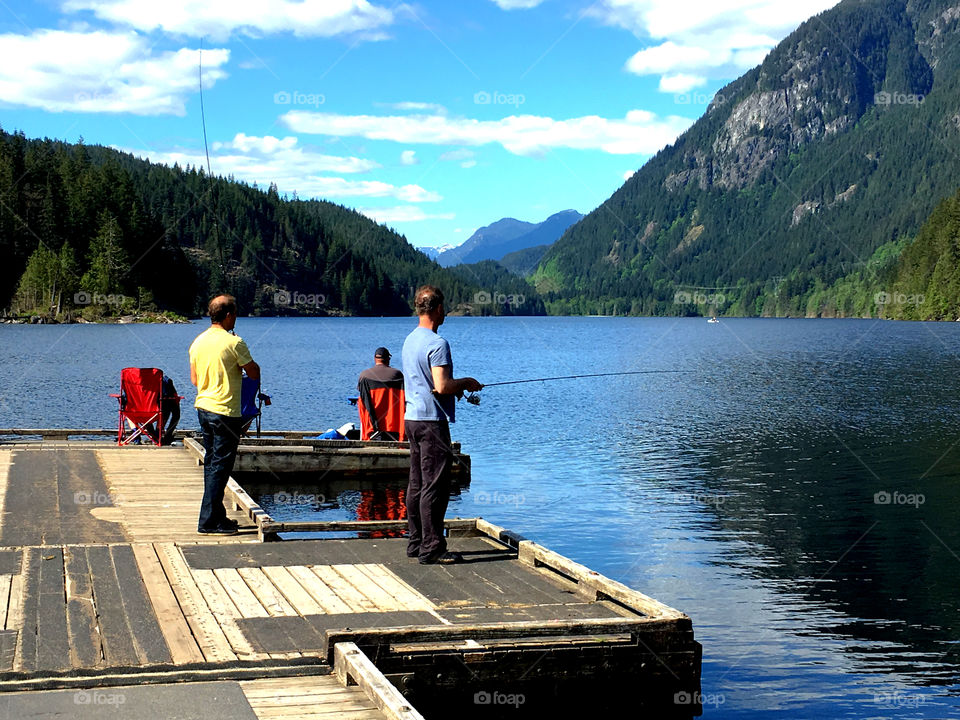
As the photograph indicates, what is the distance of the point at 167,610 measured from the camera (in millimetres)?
8406

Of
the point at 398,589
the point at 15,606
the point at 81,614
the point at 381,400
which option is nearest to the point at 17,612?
the point at 15,606

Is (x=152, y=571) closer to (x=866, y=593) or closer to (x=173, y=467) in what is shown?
(x=173, y=467)

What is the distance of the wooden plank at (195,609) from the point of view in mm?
7430

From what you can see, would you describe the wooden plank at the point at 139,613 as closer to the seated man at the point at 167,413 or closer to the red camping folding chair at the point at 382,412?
the red camping folding chair at the point at 382,412

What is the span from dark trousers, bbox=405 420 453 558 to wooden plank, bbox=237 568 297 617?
168 centimetres

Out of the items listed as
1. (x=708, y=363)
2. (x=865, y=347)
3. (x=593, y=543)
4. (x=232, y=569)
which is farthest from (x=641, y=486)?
(x=865, y=347)

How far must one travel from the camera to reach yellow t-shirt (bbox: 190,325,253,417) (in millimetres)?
11266

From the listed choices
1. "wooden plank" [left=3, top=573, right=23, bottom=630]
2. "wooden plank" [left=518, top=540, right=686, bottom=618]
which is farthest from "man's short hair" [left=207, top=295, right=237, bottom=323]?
"wooden plank" [left=518, top=540, right=686, bottom=618]

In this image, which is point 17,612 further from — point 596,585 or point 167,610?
point 596,585

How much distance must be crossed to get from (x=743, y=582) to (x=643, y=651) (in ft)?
24.5

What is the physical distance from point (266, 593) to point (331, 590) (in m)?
0.59

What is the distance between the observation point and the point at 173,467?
18.1 metres

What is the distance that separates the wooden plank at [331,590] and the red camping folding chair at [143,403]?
525 inches

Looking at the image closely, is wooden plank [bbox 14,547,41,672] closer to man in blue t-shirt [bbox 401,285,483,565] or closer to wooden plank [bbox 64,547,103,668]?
wooden plank [bbox 64,547,103,668]
